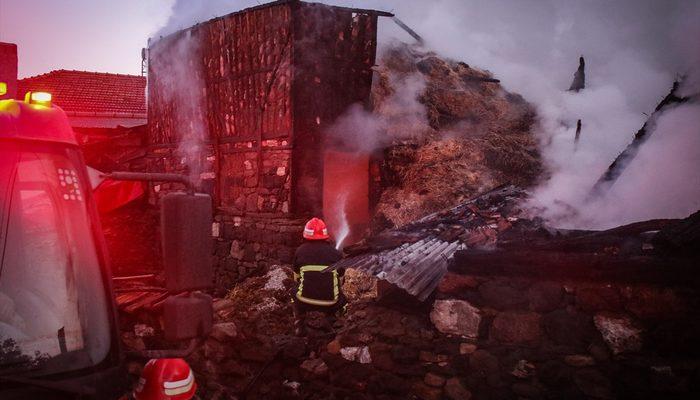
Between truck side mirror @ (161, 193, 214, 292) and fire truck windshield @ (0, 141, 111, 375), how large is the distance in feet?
1.58

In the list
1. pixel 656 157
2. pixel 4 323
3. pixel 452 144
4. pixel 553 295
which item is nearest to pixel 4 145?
pixel 4 323

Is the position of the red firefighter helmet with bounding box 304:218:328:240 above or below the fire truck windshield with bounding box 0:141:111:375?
below

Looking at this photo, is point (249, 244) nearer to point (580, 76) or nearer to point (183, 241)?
point (183, 241)

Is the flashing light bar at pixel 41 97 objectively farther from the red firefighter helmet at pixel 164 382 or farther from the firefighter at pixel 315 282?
the firefighter at pixel 315 282

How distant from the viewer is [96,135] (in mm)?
14375

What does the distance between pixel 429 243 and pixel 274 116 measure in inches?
200

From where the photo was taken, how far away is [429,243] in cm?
557

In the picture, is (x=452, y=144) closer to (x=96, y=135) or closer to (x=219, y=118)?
(x=219, y=118)

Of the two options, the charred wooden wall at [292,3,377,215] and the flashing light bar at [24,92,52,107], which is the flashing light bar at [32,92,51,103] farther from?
the charred wooden wall at [292,3,377,215]

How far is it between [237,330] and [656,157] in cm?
609

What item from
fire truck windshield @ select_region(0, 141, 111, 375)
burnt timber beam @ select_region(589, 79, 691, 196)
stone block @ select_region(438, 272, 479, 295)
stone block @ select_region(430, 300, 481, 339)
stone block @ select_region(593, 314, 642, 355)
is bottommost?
stone block @ select_region(430, 300, 481, 339)

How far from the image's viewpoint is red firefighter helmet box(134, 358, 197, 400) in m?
2.52

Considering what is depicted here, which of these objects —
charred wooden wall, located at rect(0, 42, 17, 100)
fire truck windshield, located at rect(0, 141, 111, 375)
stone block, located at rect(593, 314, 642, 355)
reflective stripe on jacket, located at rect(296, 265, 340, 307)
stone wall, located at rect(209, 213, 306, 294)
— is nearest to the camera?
fire truck windshield, located at rect(0, 141, 111, 375)

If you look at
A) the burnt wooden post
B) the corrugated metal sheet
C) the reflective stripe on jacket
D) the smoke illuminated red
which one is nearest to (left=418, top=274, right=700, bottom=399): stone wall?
the corrugated metal sheet
